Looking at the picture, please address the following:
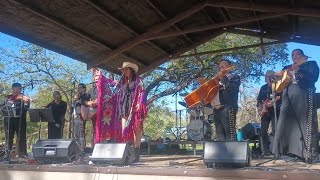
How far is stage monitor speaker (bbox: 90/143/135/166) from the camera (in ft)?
15.3

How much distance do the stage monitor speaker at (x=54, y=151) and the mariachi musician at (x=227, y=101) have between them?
1986 millimetres

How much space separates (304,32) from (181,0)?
9.87 ft

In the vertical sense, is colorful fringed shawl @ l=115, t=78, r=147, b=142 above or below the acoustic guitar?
below

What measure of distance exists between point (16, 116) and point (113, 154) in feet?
8.85

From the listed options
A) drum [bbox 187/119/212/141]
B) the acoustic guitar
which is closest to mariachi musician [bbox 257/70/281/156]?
the acoustic guitar

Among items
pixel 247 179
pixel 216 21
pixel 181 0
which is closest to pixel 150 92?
pixel 216 21

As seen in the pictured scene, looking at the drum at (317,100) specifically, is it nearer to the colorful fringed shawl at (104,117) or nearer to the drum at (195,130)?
the colorful fringed shawl at (104,117)

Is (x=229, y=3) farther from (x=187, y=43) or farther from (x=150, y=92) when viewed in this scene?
(x=150, y=92)

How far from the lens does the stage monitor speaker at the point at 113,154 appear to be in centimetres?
465

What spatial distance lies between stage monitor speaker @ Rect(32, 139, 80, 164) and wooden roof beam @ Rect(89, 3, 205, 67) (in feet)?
12.1

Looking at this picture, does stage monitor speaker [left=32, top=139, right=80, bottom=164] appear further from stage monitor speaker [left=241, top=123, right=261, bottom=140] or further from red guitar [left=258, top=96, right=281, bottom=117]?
stage monitor speaker [left=241, top=123, right=261, bottom=140]

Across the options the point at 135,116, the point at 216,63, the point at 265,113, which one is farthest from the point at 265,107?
the point at 216,63

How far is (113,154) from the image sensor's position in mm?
4699

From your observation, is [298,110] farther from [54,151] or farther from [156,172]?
[54,151]
